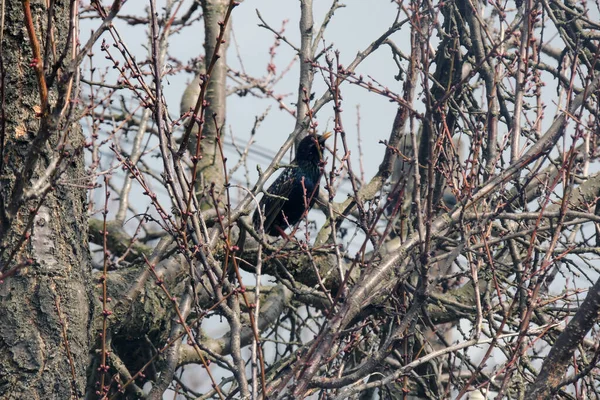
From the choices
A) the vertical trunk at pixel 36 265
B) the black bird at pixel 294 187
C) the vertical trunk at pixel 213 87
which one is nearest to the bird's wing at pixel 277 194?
the black bird at pixel 294 187

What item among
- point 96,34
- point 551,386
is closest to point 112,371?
point 551,386

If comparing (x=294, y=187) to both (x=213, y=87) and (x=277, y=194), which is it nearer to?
(x=277, y=194)

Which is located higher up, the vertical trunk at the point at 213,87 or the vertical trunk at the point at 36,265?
the vertical trunk at the point at 213,87

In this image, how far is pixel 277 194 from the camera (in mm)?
6602

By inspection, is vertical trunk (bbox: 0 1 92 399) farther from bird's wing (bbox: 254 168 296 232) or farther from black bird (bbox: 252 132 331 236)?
black bird (bbox: 252 132 331 236)

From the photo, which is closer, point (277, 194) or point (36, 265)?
point (36, 265)

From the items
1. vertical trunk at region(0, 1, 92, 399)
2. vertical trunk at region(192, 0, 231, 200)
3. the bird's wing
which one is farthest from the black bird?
vertical trunk at region(0, 1, 92, 399)

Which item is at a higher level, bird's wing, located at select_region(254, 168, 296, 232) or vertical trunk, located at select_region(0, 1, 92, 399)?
bird's wing, located at select_region(254, 168, 296, 232)

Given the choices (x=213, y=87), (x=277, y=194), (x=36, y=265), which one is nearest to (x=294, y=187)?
(x=277, y=194)

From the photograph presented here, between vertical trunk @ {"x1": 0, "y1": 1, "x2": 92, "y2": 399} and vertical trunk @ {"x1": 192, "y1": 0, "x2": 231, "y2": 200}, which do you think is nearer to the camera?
vertical trunk @ {"x1": 0, "y1": 1, "x2": 92, "y2": 399}

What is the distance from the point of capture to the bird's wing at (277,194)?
244 inches

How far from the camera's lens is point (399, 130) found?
15.4 feet

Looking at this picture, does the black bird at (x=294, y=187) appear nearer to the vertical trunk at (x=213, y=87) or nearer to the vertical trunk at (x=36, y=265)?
the vertical trunk at (x=213, y=87)

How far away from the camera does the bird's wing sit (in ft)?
20.4
